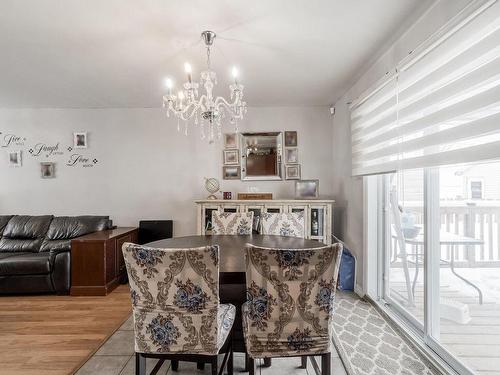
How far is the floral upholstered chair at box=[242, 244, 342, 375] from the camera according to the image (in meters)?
1.34

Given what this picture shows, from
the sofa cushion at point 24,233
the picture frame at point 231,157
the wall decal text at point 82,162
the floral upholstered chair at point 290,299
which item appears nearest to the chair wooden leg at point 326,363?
the floral upholstered chair at point 290,299

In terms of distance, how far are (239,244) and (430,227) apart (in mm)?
1466

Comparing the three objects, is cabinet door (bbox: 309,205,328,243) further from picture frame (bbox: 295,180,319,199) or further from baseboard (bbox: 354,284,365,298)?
baseboard (bbox: 354,284,365,298)

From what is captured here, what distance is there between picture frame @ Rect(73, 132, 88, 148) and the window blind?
4103mm

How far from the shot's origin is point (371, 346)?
2.14 m

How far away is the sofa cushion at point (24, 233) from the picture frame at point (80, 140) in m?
1.18

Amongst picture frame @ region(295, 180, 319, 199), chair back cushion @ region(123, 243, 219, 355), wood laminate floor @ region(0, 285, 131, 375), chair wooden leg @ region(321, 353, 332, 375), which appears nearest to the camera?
chair back cushion @ region(123, 243, 219, 355)

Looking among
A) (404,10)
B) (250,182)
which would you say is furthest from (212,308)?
(250,182)

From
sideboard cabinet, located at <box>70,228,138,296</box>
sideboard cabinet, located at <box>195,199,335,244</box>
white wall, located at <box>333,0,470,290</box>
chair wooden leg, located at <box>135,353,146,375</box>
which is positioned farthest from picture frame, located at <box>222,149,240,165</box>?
chair wooden leg, located at <box>135,353,146,375</box>

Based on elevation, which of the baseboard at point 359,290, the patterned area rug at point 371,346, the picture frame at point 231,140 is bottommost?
the patterned area rug at point 371,346

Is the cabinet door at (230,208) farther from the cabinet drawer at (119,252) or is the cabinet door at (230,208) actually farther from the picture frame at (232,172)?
the cabinet drawer at (119,252)

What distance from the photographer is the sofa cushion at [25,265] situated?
10.5ft

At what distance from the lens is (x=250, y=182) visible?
13.8 feet

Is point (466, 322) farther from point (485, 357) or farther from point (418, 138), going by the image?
point (418, 138)
